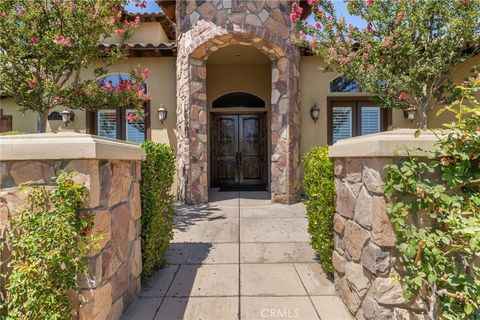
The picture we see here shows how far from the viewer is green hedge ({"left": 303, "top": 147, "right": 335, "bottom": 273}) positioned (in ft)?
9.20

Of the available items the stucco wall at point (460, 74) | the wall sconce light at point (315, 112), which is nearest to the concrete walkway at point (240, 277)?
the wall sconce light at point (315, 112)

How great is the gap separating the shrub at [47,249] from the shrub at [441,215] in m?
1.96

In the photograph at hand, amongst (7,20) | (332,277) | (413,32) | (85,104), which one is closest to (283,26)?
(413,32)

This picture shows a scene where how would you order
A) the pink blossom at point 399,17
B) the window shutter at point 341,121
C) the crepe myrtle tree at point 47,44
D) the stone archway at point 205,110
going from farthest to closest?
the window shutter at point 341,121
the stone archway at point 205,110
the pink blossom at point 399,17
the crepe myrtle tree at point 47,44

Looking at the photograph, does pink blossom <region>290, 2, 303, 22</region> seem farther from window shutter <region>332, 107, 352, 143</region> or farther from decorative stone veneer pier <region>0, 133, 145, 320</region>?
decorative stone veneer pier <region>0, 133, 145, 320</region>

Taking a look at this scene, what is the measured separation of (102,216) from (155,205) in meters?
0.99

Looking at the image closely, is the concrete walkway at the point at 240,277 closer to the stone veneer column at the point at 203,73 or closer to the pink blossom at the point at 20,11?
the stone veneer column at the point at 203,73

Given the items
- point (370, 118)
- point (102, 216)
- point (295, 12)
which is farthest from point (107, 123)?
point (370, 118)

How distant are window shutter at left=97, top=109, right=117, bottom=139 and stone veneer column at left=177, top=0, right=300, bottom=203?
7.52 ft

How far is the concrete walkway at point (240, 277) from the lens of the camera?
93.2 inches

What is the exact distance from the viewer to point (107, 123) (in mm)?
7613

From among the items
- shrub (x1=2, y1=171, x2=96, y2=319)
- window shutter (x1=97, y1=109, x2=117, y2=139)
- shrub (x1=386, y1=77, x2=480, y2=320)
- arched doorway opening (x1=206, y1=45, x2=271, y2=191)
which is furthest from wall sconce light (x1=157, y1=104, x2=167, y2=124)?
shrub (x1=386, y1=77, x2=480, y2=320)

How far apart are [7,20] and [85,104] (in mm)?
1516

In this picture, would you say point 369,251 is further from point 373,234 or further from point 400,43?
point 400,43
